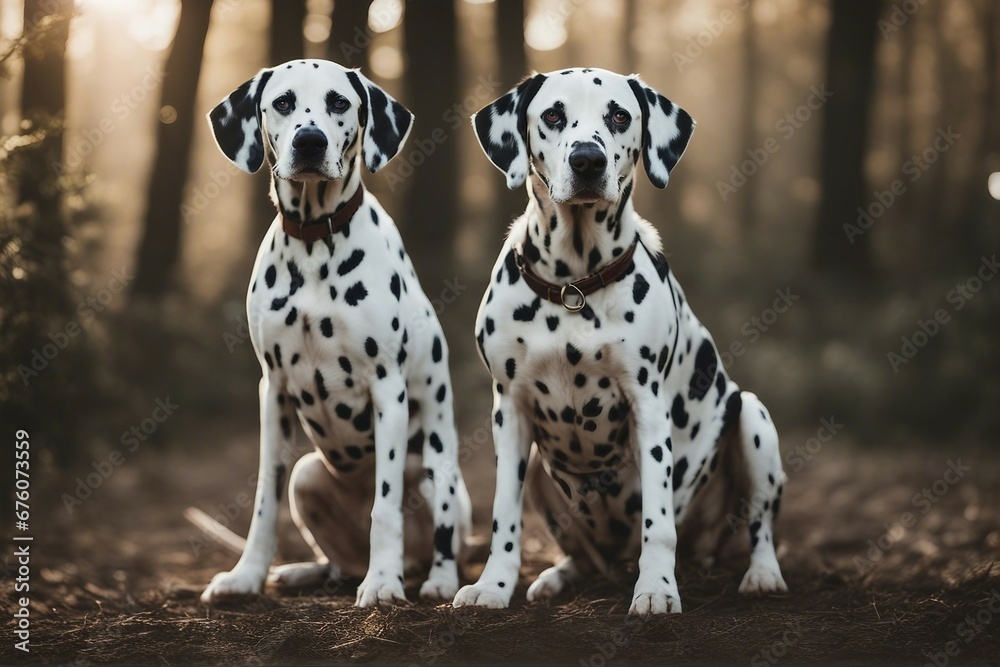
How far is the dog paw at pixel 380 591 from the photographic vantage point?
15.5 feet

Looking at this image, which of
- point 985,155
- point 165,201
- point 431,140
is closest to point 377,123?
point 165,201

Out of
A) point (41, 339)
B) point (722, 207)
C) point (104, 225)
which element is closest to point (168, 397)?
point (104, 225)

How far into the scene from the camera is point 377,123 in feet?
16.3

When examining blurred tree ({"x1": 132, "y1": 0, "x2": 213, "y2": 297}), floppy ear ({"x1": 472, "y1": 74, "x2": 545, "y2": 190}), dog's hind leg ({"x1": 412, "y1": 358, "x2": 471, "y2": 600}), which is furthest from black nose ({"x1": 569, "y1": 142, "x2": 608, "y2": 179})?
blurred tree ({"x1": 132, "y1": 0, "x2": 213, "y2": 297})

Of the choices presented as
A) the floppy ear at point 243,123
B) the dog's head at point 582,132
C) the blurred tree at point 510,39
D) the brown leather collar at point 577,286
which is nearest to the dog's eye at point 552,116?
the dog's head at point 582,132

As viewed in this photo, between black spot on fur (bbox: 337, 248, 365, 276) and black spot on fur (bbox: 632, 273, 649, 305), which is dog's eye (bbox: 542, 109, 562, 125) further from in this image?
black spot on fur (bbox: 337, 248, 365, 276)

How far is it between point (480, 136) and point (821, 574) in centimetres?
305

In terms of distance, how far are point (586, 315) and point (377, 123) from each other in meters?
1.42

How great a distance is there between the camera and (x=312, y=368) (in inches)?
195

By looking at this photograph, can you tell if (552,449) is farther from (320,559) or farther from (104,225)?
(104,225)

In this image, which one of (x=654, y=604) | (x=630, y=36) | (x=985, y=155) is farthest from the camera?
(x=630, y=36)

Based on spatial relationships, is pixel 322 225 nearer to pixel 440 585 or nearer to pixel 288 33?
pixel 440 585

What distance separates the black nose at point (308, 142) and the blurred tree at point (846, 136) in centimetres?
1035

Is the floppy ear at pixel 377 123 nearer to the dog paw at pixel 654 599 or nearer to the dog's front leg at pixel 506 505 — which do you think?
the dog's front leg at pixel 506 505
